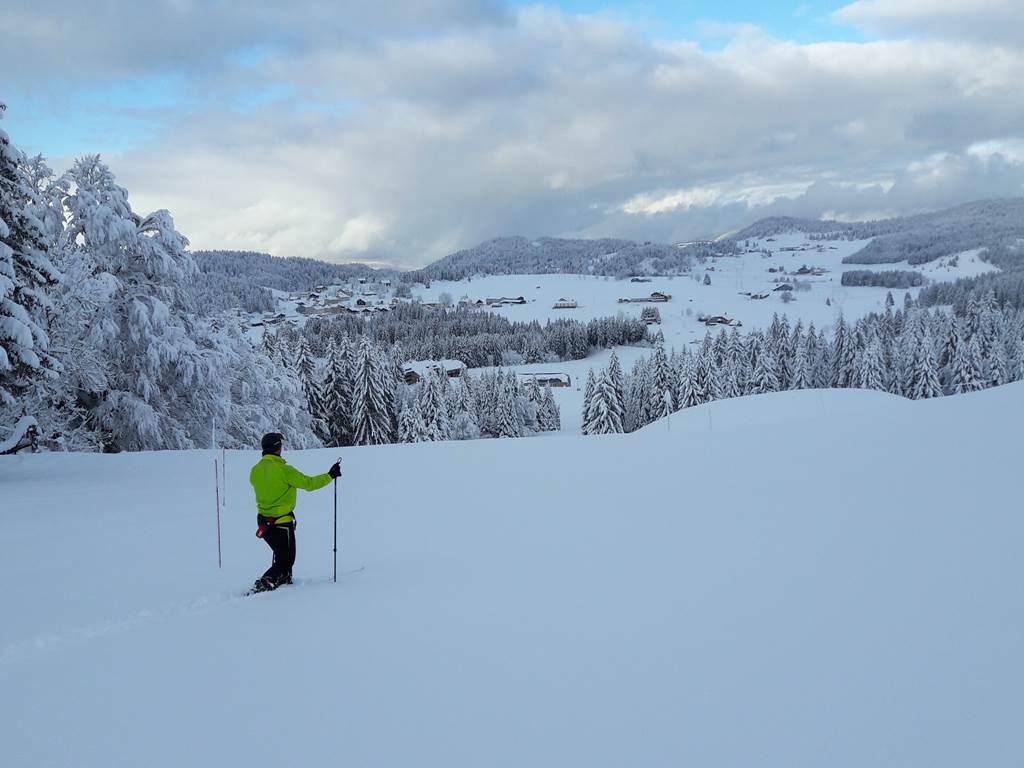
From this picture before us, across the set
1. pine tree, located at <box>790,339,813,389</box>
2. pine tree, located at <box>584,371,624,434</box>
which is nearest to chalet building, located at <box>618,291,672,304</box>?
pine tree, located at <box>790,339,813,389</box>

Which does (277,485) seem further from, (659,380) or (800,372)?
(800,372)

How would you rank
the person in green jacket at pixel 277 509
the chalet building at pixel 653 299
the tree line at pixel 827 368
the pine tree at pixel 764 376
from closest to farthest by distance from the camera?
the person in green jacket at pixel 277 509 < the tree line at pixel 827 368 < the pine tree at pixel 764 376 < the chalet building at pixel 653 299

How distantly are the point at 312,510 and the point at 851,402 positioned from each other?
18472 millimetres

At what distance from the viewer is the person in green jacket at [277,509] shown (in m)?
6.46

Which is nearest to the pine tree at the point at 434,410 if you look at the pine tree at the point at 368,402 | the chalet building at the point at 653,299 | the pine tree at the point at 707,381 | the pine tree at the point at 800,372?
the pine tree at the point at 368,402

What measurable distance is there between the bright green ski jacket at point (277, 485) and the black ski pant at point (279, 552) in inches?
4.4

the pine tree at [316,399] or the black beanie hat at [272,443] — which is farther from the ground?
the black beanie hat at [272,443]

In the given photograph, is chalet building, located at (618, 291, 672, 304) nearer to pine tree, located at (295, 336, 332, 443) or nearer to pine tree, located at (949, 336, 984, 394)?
pine tree, located at (949, 336, 984, 394)

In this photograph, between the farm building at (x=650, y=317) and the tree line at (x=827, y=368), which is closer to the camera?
the tree line at (x=827, y=368)

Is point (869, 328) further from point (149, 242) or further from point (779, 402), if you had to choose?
point (149, 242)

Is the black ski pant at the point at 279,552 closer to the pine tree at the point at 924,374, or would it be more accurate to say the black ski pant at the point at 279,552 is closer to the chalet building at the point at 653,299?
the pine tree at the point at 924,374

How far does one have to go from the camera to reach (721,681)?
145 inches

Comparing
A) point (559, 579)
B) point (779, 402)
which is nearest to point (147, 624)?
point (559, 579)

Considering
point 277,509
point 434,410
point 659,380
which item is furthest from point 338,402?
point 277,509
